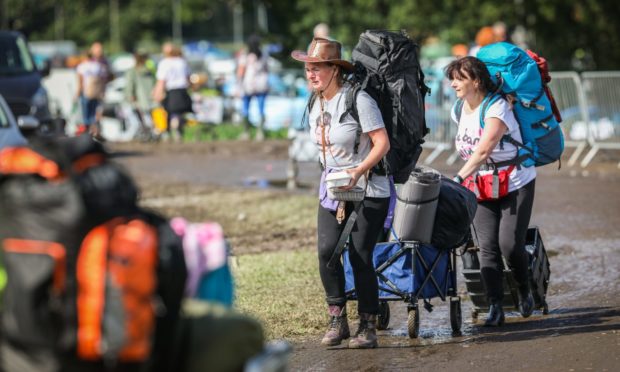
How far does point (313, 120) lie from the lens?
6918 millimetres

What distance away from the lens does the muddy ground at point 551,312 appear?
6.72 metres

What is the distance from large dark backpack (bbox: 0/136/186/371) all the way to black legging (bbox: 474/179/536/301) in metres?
4.23

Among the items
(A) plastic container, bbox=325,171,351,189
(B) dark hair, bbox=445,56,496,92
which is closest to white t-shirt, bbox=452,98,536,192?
(B) dark hair, bbox=445,56,496,92

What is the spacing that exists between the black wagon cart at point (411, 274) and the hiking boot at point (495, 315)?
362 millimetres

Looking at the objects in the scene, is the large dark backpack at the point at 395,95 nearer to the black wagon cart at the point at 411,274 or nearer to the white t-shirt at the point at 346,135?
the white t-shirt at the point at 346,135

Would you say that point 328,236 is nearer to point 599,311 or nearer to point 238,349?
point 599,311

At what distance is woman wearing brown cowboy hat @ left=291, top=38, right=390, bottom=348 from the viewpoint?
264 inches

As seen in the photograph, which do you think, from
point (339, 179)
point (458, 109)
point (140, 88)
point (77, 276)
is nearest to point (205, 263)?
point (77, 276)

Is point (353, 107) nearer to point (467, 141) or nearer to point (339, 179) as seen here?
point (339, 179)

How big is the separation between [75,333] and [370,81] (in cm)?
376

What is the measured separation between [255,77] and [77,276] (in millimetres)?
18603

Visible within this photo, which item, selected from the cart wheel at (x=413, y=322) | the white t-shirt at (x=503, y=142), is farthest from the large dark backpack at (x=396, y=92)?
the cart wheel at (x=413, y=322)

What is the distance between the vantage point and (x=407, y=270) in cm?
720

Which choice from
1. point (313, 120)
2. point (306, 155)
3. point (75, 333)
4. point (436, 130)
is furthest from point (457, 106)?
A: point (436, 130)
